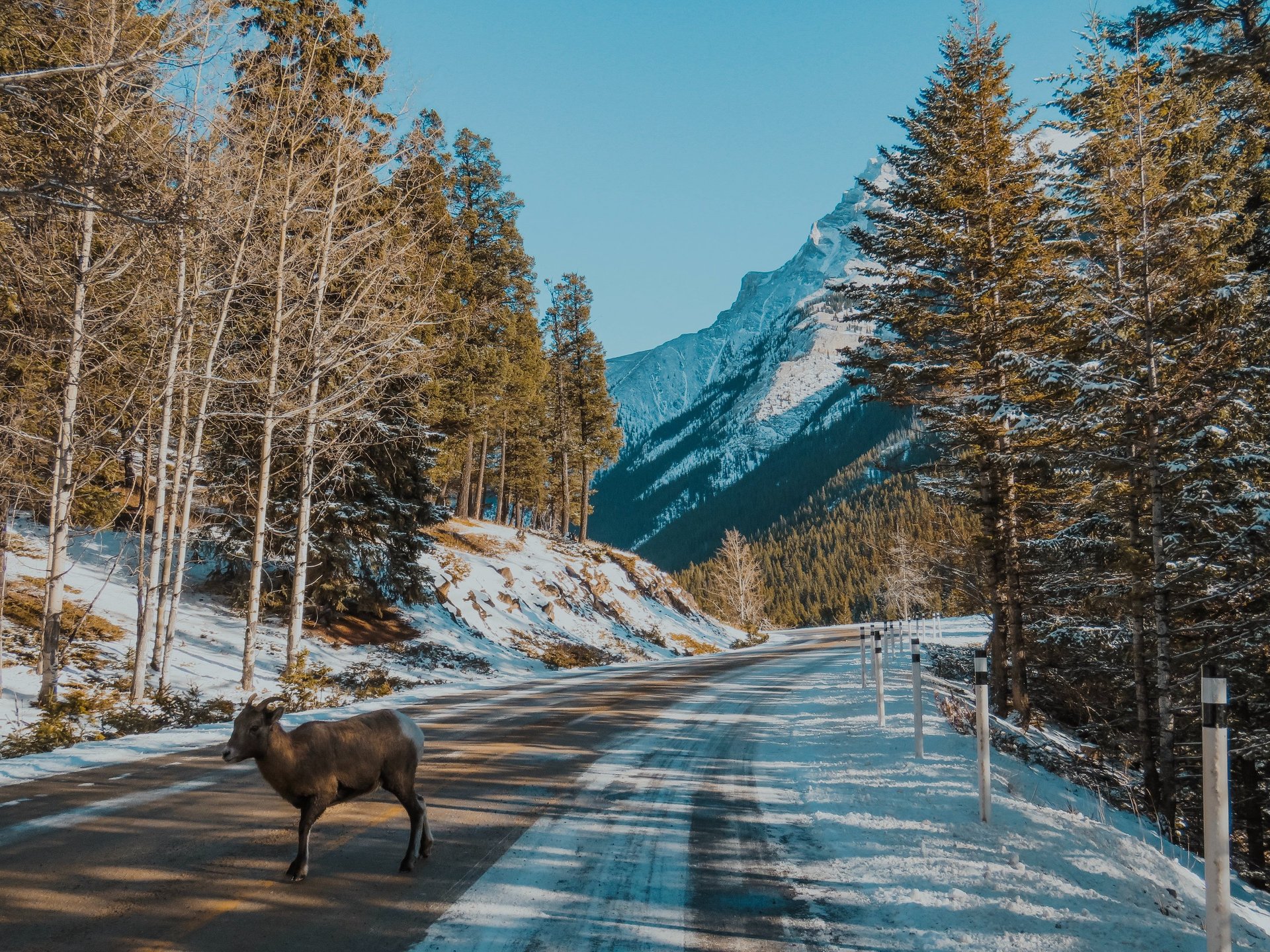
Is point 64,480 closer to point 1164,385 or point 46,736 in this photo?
point 46,736

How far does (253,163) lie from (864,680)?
16.6m

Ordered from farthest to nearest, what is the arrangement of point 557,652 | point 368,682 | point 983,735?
point 557,652 < point 368,682 < point 983,735

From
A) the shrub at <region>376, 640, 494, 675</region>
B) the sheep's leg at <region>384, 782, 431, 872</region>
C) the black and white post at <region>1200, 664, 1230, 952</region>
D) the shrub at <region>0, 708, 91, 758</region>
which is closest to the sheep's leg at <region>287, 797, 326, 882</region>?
the sheep's leg at <region>384, 782, 431, 872</region>

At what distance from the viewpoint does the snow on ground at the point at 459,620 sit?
14188 mm

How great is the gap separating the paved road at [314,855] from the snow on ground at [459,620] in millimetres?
2987

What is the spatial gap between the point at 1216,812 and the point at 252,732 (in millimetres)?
5015

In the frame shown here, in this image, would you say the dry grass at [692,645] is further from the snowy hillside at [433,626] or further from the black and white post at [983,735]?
the black and white post at [983,735]

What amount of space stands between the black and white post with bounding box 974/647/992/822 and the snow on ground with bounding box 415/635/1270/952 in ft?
0.53

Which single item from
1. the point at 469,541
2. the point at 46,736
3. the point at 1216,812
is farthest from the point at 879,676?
the point at 469,541

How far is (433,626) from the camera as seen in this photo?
72.9ft

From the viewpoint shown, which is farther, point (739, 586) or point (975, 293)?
point (739, 586)

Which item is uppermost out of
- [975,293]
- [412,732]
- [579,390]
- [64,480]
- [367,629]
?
[579,390]

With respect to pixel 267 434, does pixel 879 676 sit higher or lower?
lower

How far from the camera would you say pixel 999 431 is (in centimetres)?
1441
